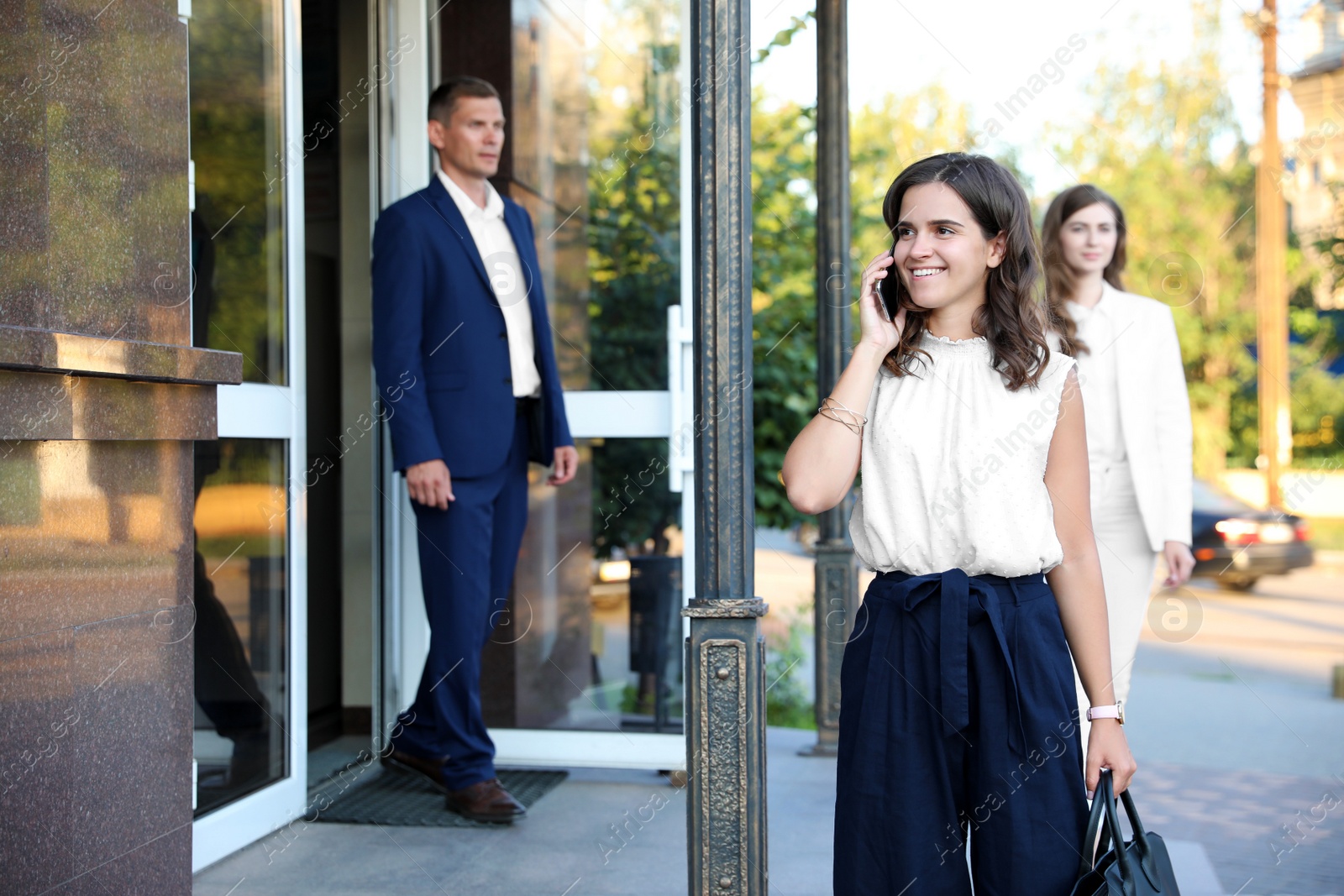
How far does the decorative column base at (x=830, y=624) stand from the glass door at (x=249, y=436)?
1.80 m

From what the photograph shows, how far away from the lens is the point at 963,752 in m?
1.75

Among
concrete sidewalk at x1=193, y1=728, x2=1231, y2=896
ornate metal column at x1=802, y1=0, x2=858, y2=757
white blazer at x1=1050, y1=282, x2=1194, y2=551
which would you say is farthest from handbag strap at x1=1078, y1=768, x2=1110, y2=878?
ornate metal column at x1=802, y1=0, x2=858, y2=757

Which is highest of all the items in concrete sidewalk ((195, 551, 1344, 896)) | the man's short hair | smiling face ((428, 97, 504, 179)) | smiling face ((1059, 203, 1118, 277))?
the man's short hair

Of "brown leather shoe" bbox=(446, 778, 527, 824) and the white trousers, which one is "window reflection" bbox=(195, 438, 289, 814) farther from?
the white trousers

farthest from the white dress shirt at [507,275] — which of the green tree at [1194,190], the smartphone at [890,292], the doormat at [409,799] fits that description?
the green tree at [1194,190]

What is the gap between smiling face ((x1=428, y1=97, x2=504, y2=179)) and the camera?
11.4 ft

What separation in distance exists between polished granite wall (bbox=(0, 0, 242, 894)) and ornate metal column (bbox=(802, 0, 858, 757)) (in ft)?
7.62

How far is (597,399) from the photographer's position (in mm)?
3973

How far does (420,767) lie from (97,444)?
1877mm

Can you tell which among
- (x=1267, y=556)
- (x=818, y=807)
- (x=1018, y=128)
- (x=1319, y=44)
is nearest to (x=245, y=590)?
(x=818, y=807)

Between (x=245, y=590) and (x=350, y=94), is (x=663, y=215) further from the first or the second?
(x=245, y=590)

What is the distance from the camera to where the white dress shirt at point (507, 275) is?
3.52m

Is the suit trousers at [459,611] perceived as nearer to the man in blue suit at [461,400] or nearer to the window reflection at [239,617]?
the man in blue suit at [461,400]

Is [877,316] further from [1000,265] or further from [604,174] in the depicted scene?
[604,174]
